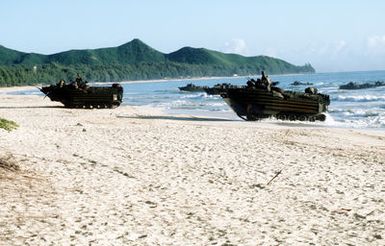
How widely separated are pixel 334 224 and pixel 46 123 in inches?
737

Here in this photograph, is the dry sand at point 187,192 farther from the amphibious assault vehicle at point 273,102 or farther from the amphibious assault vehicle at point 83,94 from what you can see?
the amphibious assault vehicle at point 83,94

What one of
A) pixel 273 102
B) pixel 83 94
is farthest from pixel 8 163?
pixel 83 94

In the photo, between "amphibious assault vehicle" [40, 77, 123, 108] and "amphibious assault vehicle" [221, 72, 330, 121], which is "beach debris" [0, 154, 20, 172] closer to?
"amphibious assault vehicle" [221, 72, 330, 121]

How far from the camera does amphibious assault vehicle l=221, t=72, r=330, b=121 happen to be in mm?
28422

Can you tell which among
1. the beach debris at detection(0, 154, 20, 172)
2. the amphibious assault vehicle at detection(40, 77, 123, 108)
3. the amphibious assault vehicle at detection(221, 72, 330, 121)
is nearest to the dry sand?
the beach debris at detection(0, 154, 20, 172)

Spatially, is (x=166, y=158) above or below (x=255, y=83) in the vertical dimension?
below

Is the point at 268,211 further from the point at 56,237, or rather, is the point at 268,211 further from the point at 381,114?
the point at 381,114

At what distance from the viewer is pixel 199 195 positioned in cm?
1045

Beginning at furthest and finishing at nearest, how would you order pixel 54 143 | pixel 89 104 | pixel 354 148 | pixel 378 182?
pixel 89 104 < pixel 354 148 < pixel 54 143 < pixel 378 182

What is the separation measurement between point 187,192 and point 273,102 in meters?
18.4

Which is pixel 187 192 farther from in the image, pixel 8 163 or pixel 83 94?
pixel 83 94

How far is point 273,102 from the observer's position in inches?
1117

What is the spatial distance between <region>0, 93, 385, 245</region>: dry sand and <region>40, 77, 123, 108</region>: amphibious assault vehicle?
18.9 m

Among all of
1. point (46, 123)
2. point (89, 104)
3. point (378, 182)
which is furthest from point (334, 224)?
point (89, 104)
